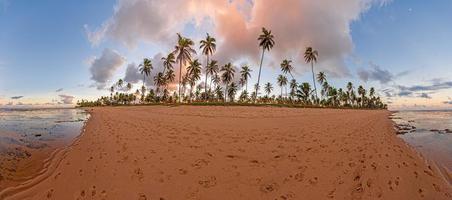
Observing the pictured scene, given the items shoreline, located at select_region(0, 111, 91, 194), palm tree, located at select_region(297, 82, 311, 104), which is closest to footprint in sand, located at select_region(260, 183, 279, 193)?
shoreline, located at select_region(0, 111, 91, 194)

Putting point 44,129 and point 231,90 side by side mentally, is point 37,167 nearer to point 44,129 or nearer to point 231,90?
point 44,129

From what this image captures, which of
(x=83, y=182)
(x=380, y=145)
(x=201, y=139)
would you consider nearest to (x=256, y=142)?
(x=201, y=139)

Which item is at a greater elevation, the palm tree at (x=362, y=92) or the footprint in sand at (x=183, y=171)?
the palm tree at (x=362, y=92)

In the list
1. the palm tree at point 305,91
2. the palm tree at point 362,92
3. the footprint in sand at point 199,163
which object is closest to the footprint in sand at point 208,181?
the footprint in sand at point 199,163

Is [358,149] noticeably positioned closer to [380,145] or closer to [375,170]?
[380,145]

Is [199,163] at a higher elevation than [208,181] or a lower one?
higher

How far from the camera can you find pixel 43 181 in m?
7.63

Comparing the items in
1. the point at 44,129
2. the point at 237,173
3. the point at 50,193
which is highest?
the point at 44,129

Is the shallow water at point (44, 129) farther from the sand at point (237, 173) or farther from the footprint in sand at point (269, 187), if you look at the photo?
the footprint in sand at point (269, 187)

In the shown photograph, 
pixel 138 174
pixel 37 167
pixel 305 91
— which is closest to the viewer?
pixel 138 174

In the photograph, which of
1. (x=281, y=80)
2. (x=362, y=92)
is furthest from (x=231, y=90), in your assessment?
(x=362, y=92)

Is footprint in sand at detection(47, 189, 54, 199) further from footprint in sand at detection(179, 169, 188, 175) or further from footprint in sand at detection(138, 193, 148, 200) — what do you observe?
footprint in sand at detection(179, 169, 188, 175)

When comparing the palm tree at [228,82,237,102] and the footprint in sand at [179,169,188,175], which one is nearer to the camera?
the footprint in sand at [179,169,188,175]

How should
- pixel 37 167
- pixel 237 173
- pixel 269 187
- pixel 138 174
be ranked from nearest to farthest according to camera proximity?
pixel 269 187
pixel 237 173
pixel 138 174
pixel 37 167
